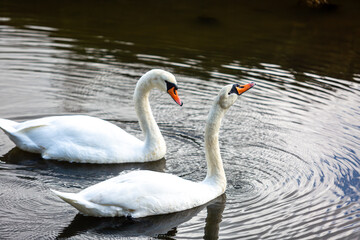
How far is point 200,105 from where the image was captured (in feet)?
35.1

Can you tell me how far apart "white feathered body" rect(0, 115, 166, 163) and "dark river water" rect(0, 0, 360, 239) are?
15 centimetres

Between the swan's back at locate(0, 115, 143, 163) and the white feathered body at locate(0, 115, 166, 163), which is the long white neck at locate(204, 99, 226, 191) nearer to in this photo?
the white feathered body at locate(0, 115, 166, 163)

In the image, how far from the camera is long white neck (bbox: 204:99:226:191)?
7277 mm

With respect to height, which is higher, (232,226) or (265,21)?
(265,21)

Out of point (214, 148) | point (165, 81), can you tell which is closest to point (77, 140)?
point (165, 81)

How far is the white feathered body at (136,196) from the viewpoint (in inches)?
251

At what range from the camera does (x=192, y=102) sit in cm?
1084

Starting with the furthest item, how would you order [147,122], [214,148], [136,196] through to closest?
1. [147,122]
2. [214,148]
3. [136,196]

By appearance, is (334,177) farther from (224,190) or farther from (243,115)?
(243,115)

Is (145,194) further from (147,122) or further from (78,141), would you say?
(147,122)

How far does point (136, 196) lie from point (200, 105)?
14.4ft

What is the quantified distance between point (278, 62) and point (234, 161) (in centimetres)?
634

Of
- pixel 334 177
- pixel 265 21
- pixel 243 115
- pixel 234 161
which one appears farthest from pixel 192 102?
pixel 265 21

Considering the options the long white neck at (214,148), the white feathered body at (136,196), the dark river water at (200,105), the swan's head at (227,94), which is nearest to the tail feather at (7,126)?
the dark river water at (200,105)
